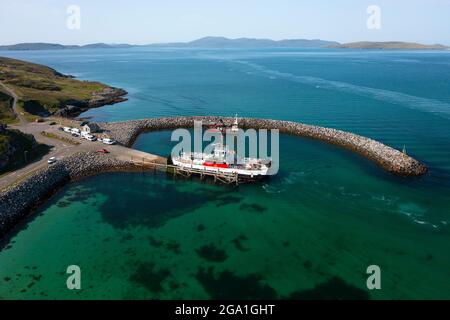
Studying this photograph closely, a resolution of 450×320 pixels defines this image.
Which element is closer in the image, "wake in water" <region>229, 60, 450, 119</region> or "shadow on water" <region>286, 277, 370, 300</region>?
"shadow on water" <region>286, 277, 370, 300</region>

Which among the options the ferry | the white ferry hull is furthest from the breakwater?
the ferry

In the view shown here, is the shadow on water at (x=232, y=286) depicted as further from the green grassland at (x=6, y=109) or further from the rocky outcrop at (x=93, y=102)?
the rocky outcrop at (x=93, y=102)

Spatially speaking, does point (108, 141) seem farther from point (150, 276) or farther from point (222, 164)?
point (150, 276)

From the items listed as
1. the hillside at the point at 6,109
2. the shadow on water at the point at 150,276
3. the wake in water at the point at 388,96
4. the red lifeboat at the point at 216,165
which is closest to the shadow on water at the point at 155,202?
the red lifeboat at the point at 216,165

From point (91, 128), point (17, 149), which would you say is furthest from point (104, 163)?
point (91, 128)

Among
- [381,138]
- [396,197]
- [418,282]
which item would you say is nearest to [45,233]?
[418,282]

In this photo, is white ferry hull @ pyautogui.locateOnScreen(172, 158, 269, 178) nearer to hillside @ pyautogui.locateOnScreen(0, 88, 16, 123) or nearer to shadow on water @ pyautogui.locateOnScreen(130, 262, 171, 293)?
shadow on water @ pyautogui.locateOnScreen(130, 262, 171, 293)

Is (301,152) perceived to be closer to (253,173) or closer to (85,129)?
(253,173)
